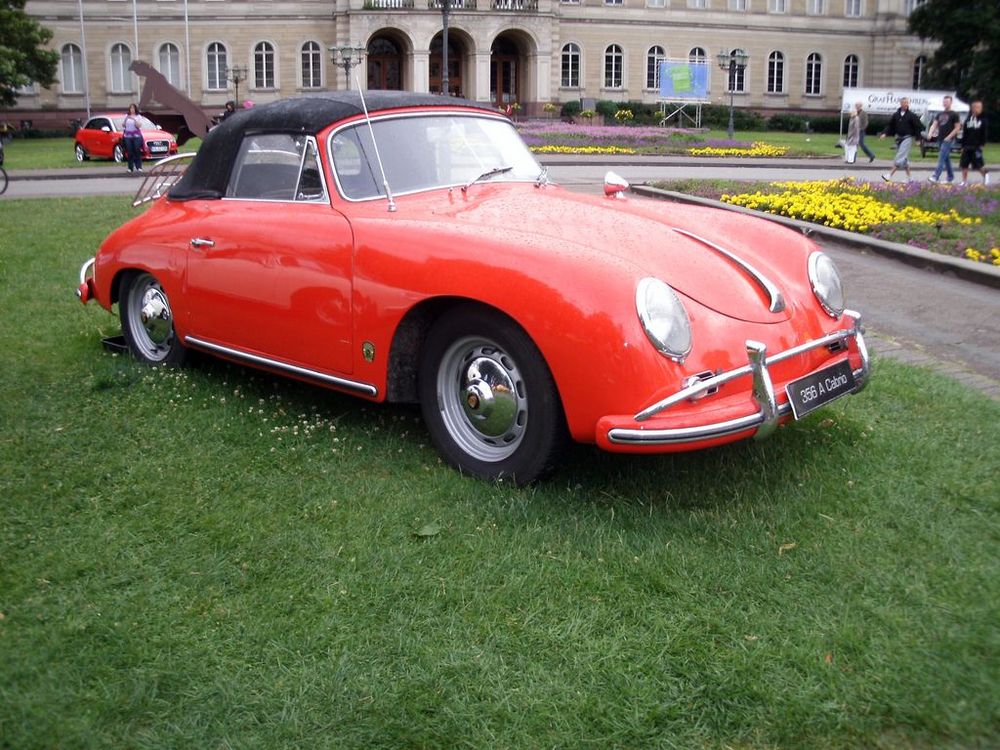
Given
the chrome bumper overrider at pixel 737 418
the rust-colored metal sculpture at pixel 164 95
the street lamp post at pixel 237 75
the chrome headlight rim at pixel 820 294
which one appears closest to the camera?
the chrome bumper overrider at pixel 737 418

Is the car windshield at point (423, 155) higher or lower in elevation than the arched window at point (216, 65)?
lower

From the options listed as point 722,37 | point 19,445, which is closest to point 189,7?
point 722,37

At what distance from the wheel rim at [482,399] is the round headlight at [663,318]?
0.61 metres

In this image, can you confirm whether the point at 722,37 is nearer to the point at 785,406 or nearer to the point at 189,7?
the point at 189,7

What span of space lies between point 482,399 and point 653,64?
62636 millimetres

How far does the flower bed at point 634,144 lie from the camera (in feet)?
105

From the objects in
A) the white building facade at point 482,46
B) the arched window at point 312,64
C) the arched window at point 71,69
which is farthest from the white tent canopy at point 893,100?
the arched window at point 71,69

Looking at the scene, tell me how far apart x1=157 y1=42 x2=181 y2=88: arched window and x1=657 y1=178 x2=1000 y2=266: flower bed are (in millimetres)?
49305

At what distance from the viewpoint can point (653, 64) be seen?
63.2 meters

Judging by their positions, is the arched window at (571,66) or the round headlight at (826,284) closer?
the round headlight at (826,284)

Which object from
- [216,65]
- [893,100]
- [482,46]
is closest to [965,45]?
[893,100]

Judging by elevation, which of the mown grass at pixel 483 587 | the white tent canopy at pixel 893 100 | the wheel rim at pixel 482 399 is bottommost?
the mown grass at pixel 483 587

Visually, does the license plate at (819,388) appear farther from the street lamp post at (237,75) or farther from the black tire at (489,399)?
the street lamp post at (237,75)

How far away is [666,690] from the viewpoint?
2941 millimetres
